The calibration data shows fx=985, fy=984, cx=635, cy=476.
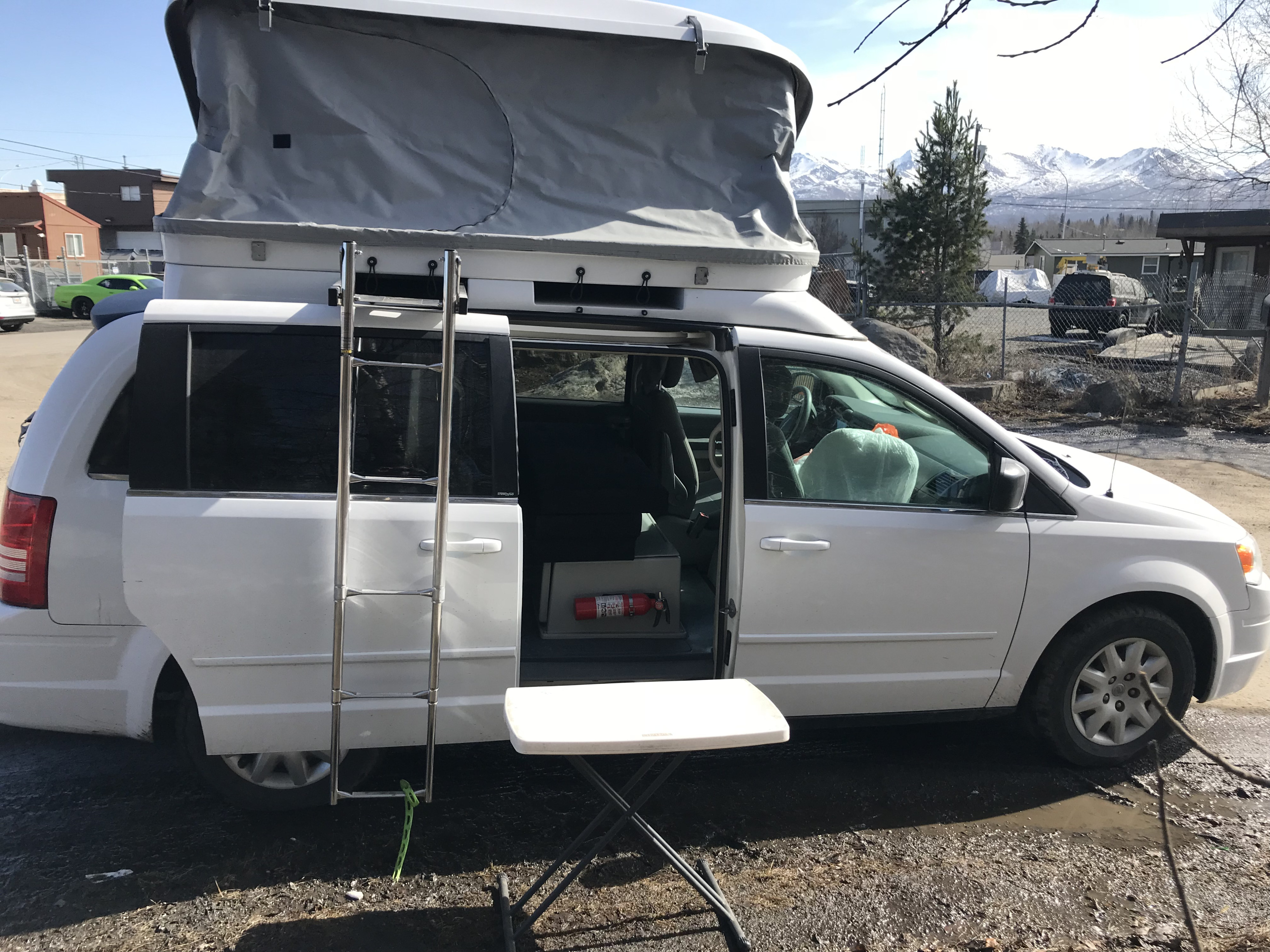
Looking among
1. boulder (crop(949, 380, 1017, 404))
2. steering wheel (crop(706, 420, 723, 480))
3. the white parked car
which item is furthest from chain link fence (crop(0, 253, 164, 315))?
steering wheel (crop(706, 420, 723, 480))

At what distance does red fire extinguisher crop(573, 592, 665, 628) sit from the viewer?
13.6ft

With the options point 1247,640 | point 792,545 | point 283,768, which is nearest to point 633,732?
point 792,545

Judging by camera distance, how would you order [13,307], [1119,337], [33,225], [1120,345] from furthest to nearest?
[33,225] < [13,307] < [1119,337] < [1120,345]

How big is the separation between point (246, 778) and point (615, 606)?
5.12ft

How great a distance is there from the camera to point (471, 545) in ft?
11.4

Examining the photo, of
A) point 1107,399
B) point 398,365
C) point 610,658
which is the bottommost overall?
point 610,658

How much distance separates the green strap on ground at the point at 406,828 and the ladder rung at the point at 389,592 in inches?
25.8

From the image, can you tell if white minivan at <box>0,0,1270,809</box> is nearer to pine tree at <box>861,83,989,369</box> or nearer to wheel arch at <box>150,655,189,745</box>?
wheel arch at <box>150,655,189,745</box>

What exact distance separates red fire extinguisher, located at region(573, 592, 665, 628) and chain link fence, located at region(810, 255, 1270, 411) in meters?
8.84

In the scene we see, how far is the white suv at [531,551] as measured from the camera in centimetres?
336

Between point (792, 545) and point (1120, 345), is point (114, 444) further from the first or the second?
point (1120, 345)

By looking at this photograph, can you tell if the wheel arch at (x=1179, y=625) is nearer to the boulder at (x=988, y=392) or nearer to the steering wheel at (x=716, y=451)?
the steering wheel at (x=716, y=451)

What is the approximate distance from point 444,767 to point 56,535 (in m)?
1.81

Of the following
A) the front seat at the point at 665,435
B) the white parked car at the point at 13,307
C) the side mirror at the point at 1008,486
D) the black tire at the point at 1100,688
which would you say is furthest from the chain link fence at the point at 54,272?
the black tire at the point at 1100,688
